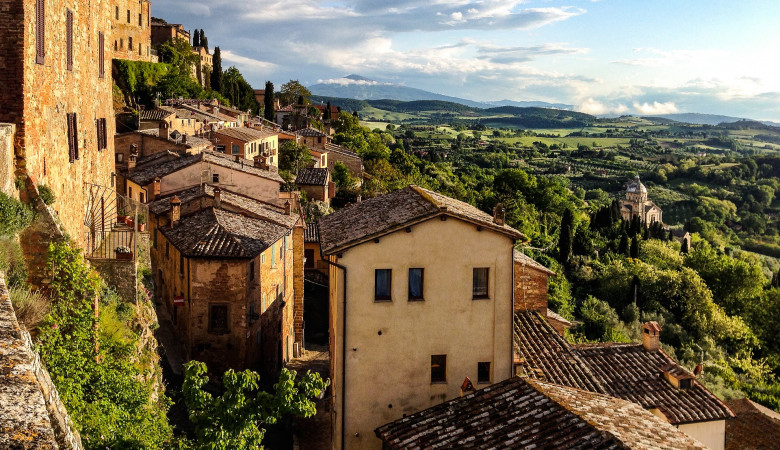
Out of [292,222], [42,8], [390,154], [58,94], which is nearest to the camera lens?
[42,8]

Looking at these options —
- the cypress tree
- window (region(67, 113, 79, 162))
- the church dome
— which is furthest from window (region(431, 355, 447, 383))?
the church dome

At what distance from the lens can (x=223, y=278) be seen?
23.9m

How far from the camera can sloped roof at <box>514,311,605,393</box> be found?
55.0 feet

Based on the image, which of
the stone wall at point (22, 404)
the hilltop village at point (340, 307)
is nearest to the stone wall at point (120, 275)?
the hilltop village at point (340, 307)

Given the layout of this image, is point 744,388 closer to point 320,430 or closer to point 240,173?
point 320,430

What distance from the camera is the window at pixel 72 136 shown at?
52.5ft

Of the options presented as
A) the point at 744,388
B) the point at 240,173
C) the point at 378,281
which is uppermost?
the point at 240,173

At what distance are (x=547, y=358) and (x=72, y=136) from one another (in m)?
13.4

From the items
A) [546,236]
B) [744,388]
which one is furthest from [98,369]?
[546,236]

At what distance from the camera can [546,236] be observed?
6912 cm

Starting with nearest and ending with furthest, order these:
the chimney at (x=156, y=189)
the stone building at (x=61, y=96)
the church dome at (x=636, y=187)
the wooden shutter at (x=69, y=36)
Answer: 1. the stone building at (x=61, y=96)
2. the wooden shutter at (x=69, y=36)
3. the chimney at (x=156, y=189)
4. the church dome at (x=636, y=187)

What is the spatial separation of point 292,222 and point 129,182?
10.2 meters

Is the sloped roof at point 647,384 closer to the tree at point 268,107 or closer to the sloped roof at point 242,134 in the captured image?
the sloped roof at point 242,134

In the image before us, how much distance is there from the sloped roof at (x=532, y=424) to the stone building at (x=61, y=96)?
30.3ft
